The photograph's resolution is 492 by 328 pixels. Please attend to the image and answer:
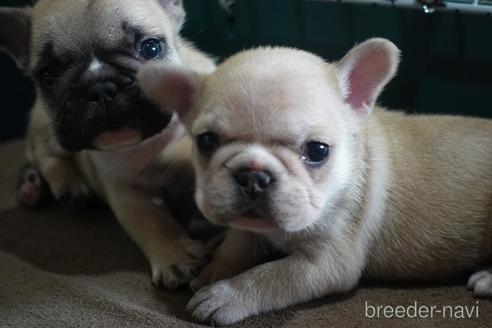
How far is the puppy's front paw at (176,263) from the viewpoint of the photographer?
1944 millimetres

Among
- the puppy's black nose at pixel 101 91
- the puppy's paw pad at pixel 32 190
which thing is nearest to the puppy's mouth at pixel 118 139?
the puppy's black nose at pixel 101 91

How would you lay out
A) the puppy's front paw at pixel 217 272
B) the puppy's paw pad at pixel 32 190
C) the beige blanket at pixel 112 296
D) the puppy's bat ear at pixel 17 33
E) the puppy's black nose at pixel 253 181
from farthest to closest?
the puppy's paw pad at pixel 32 190
the puppy's bat ear at pixel 17 33
the puppy's front paw at pixel 217 272
the beige blanket at pixel 112 296
the puppy's black nose at pixel 253 181

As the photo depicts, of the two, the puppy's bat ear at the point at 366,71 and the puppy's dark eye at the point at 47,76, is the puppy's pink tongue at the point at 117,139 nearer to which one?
the puppy's dark eye at the point at 47,76

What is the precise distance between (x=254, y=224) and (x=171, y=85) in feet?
1.53

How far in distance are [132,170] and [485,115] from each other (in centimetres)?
137

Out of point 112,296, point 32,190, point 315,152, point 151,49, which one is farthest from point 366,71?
point 32,190

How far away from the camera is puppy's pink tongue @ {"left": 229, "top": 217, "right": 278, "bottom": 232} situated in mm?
1562

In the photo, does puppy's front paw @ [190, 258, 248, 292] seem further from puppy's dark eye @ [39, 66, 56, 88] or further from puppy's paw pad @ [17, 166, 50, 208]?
puppy's paw pad @ [17, 166, 50, 208]

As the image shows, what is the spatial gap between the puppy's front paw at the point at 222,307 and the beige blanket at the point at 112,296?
0.03 metres

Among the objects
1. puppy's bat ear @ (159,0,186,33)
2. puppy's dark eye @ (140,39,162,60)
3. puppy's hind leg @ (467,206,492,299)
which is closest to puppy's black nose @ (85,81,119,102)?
puppy's dark eye @ (140,39,162,60)

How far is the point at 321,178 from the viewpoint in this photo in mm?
1646

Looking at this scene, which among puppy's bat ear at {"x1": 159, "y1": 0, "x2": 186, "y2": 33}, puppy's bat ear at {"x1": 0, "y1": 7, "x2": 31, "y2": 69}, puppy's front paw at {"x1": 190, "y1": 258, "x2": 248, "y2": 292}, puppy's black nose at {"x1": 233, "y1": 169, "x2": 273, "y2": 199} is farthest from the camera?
puppy's bat ear at {"x1": 159, "y1": 0, "x2": 186, "y2": 33}

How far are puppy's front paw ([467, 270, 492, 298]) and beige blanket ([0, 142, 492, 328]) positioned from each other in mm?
23

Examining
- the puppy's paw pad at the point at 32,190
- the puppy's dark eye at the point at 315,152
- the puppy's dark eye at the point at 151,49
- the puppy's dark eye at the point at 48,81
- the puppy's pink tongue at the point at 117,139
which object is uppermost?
the puppy's dark eye at the point at 151,49
